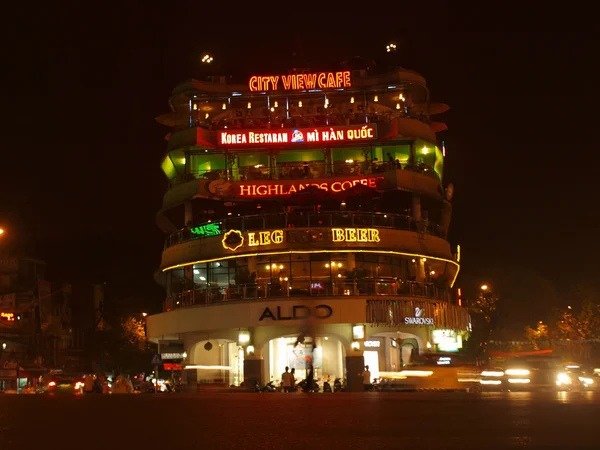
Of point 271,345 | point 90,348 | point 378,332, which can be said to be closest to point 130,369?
point 90,348

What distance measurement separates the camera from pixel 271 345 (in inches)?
1812

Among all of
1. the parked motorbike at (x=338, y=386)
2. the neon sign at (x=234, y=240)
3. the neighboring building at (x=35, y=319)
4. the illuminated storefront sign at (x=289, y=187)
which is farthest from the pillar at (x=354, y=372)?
the neighboring building at (x=35, y=319)

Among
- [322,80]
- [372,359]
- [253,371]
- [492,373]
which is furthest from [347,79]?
[492,373]

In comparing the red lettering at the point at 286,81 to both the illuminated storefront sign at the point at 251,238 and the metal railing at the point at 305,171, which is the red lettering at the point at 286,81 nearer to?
the metal railing at the point at 305,171

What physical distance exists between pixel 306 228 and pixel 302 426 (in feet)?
106

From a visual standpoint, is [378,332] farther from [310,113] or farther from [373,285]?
[310,113]

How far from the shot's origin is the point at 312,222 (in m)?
44.0

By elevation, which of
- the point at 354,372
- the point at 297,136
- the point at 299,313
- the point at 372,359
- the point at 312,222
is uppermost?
the point at 297,136

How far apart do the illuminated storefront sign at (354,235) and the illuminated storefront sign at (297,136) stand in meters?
6.76

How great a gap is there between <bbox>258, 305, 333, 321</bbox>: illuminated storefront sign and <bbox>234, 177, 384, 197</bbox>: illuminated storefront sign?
7782mm

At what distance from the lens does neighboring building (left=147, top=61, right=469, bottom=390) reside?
142 feet

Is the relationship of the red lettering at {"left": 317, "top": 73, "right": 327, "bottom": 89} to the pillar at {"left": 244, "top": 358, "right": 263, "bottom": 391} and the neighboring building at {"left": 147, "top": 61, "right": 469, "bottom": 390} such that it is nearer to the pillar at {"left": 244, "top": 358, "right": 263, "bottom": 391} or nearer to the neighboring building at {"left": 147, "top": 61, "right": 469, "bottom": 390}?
the neighboring building at {"left": 147, "top": 61, "right": 469, "bottom": 390}

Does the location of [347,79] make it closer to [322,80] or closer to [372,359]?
[322,80]

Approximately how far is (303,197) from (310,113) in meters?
8.02
